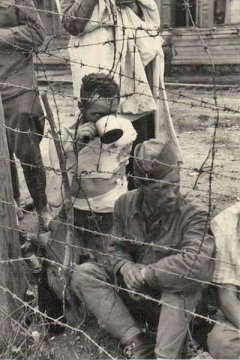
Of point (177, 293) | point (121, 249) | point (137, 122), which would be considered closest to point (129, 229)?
point (121, 249)

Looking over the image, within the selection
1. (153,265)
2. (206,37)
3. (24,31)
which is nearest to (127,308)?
(153,265)

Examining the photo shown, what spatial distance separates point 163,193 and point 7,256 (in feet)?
2.91

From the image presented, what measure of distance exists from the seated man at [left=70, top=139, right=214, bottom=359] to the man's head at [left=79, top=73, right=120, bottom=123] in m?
0.82

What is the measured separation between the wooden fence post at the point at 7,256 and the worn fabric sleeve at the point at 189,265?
28.3 inches

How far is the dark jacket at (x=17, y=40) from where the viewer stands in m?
4.12

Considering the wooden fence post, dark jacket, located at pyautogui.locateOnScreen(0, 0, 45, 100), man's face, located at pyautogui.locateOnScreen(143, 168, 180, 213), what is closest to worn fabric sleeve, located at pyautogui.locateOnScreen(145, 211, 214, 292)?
man's face, located at pyautogui.locateOnScreen(143, 168, 180, 213)

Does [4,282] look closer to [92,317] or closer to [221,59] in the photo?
[92,317]

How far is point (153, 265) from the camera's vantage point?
9.70 feet

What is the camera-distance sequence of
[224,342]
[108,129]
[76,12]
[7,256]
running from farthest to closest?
[76,12], [108,129], [7,256], [224,342]

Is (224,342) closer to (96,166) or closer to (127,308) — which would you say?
(127,308)

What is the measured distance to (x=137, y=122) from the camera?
505cm

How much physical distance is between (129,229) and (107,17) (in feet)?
7.03

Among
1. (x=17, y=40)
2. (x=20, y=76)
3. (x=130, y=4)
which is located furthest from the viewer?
(x=130, y=4)

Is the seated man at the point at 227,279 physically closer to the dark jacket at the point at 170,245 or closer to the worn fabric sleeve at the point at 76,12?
the dark jacket at the point at 170,245
